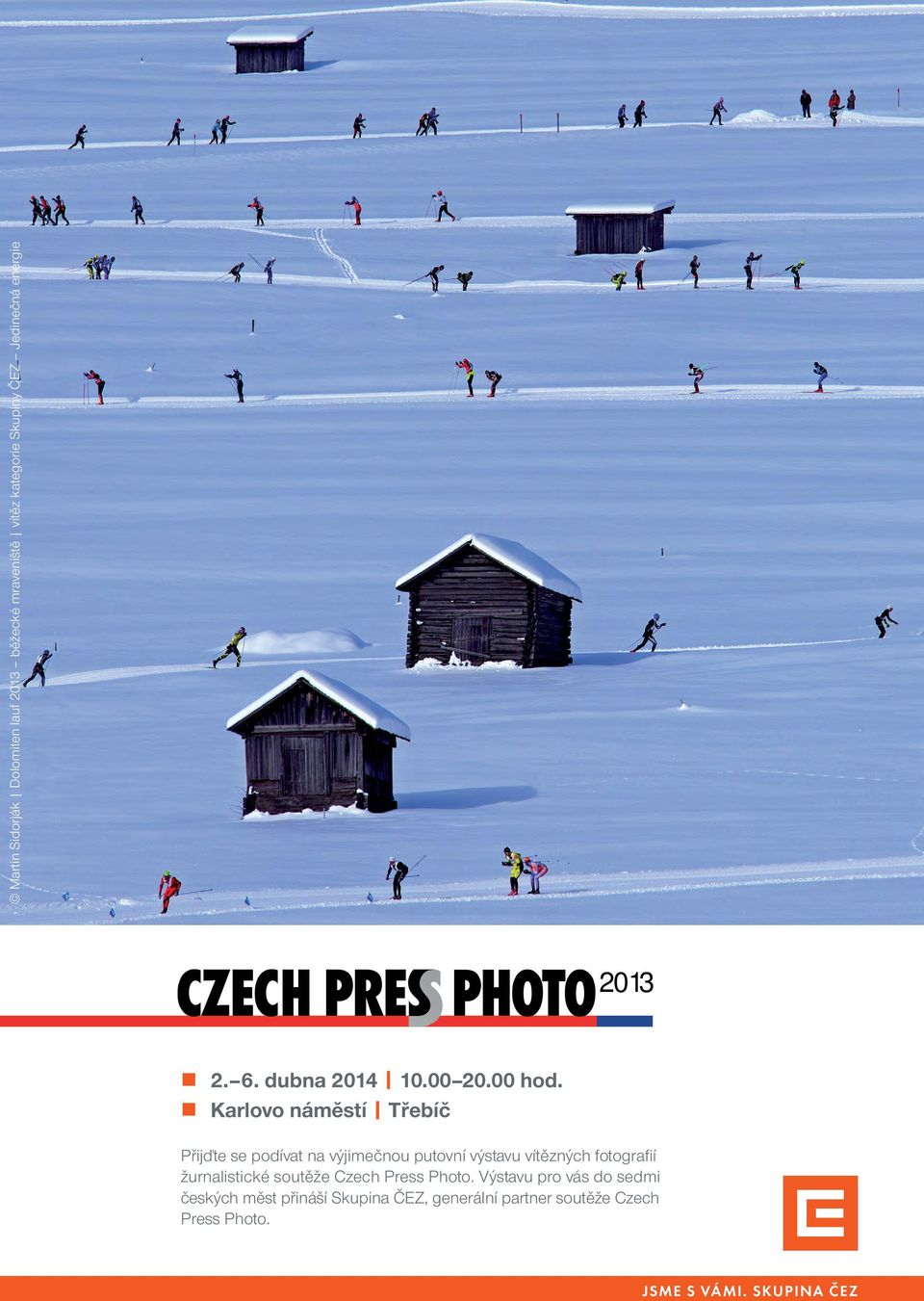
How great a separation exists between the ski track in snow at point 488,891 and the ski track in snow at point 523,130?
50.8 metres

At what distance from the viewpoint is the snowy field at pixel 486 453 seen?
27547 millimetres

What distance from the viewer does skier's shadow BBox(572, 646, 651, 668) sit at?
1496 inches

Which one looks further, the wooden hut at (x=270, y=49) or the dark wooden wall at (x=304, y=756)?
the wooden hut at (x=270, y=49)

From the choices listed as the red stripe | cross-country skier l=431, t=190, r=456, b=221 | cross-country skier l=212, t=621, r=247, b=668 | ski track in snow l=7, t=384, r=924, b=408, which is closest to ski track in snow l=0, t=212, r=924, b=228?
cross-country skier l=431, t=190, r=456, b=221

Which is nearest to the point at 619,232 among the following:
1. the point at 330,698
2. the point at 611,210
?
the point at 611,210

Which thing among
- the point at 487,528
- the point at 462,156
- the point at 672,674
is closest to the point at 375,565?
the point at 487,528

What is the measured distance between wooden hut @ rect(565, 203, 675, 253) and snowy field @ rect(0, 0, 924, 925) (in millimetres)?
738

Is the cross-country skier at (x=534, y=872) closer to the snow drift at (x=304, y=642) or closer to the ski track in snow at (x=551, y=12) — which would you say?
the snow drift at (x=304, y=642)

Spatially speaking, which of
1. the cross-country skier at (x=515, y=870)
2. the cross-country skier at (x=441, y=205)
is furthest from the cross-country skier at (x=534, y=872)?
the cross-country skier at (x=441, y=205)

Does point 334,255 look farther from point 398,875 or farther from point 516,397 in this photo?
point 398,875

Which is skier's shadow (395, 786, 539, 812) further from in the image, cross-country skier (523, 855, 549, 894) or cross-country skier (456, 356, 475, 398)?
cross-country skier (456, 356, 475, 398)

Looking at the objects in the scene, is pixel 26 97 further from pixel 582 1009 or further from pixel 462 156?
pixel 582 1009

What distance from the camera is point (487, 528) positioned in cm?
4575

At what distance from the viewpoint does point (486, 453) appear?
165 ft
